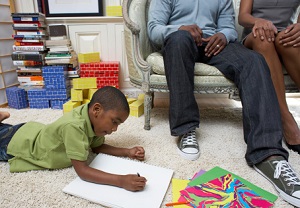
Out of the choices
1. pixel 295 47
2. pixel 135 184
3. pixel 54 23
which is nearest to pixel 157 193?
pixel 135 184

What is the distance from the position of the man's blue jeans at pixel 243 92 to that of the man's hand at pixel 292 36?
18cm

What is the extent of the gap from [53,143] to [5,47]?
4.19ft

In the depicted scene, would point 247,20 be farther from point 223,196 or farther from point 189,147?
point 223,196

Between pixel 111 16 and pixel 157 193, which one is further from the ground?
pixel 111 16

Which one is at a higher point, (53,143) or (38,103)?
(53,143)

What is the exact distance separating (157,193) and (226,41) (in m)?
0.84

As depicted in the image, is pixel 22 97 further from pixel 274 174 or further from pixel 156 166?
pixel 274 174

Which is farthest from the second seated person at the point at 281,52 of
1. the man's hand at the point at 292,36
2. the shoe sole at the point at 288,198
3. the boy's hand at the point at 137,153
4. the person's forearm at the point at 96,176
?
the person's forearm at the point at 96,176

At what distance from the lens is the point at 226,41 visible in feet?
3.83

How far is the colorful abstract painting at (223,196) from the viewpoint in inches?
27.3

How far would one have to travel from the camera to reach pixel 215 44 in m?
1.12

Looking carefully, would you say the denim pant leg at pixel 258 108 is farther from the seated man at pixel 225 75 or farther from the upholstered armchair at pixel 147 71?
the upholstered armchair at pixel 147 71

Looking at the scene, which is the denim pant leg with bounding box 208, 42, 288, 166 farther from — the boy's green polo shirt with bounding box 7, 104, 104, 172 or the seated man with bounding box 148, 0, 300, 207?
the boy's green polo shirt with bounding box 7, 104, 104, 172

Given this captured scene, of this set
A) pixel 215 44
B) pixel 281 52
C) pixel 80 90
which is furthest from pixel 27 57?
pixel 281 52
